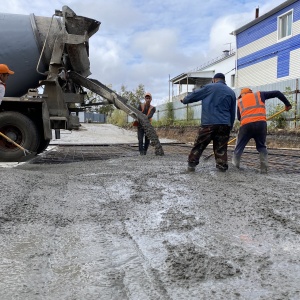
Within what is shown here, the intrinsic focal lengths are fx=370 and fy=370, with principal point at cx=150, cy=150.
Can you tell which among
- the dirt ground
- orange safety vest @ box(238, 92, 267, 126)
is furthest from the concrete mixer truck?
orange safety vest @ box(238, 92, 267, 126)

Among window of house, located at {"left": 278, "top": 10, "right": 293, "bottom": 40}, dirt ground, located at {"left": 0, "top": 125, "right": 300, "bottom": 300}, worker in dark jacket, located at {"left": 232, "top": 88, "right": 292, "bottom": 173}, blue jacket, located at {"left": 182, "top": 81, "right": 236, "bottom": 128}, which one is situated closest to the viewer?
dirt ground, located at {"left": 0, "top": 125, "right": 300, "bottom": 300}

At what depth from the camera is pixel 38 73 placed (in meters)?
7.11

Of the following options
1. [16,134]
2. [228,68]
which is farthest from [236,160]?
[228,68]

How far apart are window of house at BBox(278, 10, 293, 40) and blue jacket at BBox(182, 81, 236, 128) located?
15122mm

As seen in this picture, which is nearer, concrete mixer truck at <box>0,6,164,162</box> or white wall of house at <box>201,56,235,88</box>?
concrete mixer truck at <box>0,6,164,162</box>

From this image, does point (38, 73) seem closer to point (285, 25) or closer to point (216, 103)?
point (216, 103)

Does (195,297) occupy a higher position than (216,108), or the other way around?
(216,108)

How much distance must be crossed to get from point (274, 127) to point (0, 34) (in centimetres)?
884

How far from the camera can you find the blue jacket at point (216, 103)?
5.33 meters

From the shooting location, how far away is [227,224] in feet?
9.00

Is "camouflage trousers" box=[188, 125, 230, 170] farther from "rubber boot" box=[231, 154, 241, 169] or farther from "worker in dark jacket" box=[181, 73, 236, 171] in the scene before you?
"rubber boot" box=[231, 154, 241, 169]

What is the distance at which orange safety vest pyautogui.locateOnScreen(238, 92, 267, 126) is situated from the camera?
5.47 meters

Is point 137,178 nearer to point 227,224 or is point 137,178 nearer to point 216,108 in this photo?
point 216,108

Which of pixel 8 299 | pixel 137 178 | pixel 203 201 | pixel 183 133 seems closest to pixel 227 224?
pixel 203 201
